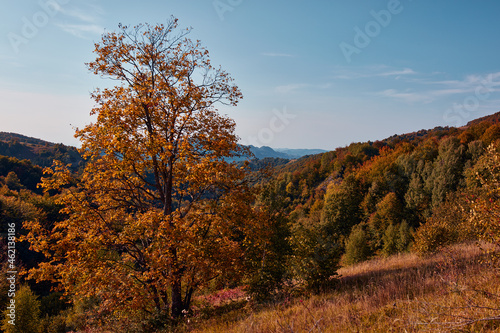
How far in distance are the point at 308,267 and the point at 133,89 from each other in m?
9.74

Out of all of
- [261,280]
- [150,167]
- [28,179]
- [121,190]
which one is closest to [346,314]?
[261,280]

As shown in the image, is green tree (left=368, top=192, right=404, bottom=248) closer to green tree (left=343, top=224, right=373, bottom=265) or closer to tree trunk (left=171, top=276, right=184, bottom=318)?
green tree (left=343, top=224, right=373, bottom=265)

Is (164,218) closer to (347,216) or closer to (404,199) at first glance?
(347,216)

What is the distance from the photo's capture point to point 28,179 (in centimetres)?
9194

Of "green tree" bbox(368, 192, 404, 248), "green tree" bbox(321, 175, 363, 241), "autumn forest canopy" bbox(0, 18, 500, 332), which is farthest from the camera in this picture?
"green tree" bbox(321, 175, 363, 241)

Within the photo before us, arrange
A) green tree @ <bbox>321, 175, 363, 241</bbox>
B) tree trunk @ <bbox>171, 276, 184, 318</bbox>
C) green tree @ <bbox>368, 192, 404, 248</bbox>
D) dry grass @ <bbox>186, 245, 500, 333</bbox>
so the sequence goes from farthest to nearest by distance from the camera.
A: green tree @ <bbox>321, 175, 363, 241</bbox> → green tree @ <bbox>368, 192, 404, 248</bbox> → tree trunk @ <bbox>171, 276, 184, 318</bbox> → dry grass @ <bbox>186, 245, 500, 333</bbox>

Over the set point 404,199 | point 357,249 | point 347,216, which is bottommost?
point 357,249

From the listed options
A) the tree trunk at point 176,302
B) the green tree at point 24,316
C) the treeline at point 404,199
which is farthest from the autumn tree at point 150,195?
the green tree at point 24,316

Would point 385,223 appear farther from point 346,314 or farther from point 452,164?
point 346,314

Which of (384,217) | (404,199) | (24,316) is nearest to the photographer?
(24,316)

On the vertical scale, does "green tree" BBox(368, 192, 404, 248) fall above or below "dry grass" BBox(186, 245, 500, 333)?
below

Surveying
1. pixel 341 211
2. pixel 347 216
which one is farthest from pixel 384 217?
pixel 341 211

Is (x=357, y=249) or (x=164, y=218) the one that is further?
(x=357, y=249)

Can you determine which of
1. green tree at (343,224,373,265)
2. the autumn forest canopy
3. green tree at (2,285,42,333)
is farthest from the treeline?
green tree at (2,285,42,333)
